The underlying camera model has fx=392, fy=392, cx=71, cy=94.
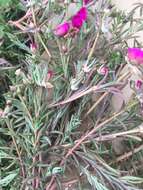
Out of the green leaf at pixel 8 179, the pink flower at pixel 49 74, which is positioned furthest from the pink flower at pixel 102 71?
the green leaf at pixel 8 179

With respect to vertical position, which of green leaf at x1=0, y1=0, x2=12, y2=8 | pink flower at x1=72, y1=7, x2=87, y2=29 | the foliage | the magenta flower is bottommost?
the foliage

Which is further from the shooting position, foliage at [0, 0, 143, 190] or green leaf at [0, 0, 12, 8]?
green leaf at [0, 0, 12, 8]

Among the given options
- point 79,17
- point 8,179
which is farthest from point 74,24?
point 8,179

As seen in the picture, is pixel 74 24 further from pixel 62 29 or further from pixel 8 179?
pixel 8 179

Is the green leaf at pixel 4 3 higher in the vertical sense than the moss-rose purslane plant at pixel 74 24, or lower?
higher

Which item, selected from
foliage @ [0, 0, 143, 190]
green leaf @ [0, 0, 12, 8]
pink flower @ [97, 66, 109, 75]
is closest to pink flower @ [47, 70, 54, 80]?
foliage @ [0, 0, 143, 190]

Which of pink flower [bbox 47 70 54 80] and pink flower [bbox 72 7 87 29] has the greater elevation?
pink flower [bbox 72 7 87 29]

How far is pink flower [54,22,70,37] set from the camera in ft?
2.97

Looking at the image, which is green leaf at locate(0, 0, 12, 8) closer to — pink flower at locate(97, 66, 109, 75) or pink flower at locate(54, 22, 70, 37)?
pink flower at locate(54, 22, 70, 37)

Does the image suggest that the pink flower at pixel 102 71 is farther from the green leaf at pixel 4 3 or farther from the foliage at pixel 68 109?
the green leaf at pixel 4 3

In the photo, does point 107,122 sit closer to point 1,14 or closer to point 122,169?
point 122,169

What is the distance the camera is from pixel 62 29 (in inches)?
35.7

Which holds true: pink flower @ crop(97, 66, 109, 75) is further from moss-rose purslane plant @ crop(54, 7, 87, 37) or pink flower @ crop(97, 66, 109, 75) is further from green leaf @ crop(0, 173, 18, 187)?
green leaf @ crop(0, 173, 18, 187)

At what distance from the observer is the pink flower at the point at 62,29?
2.97 feet
